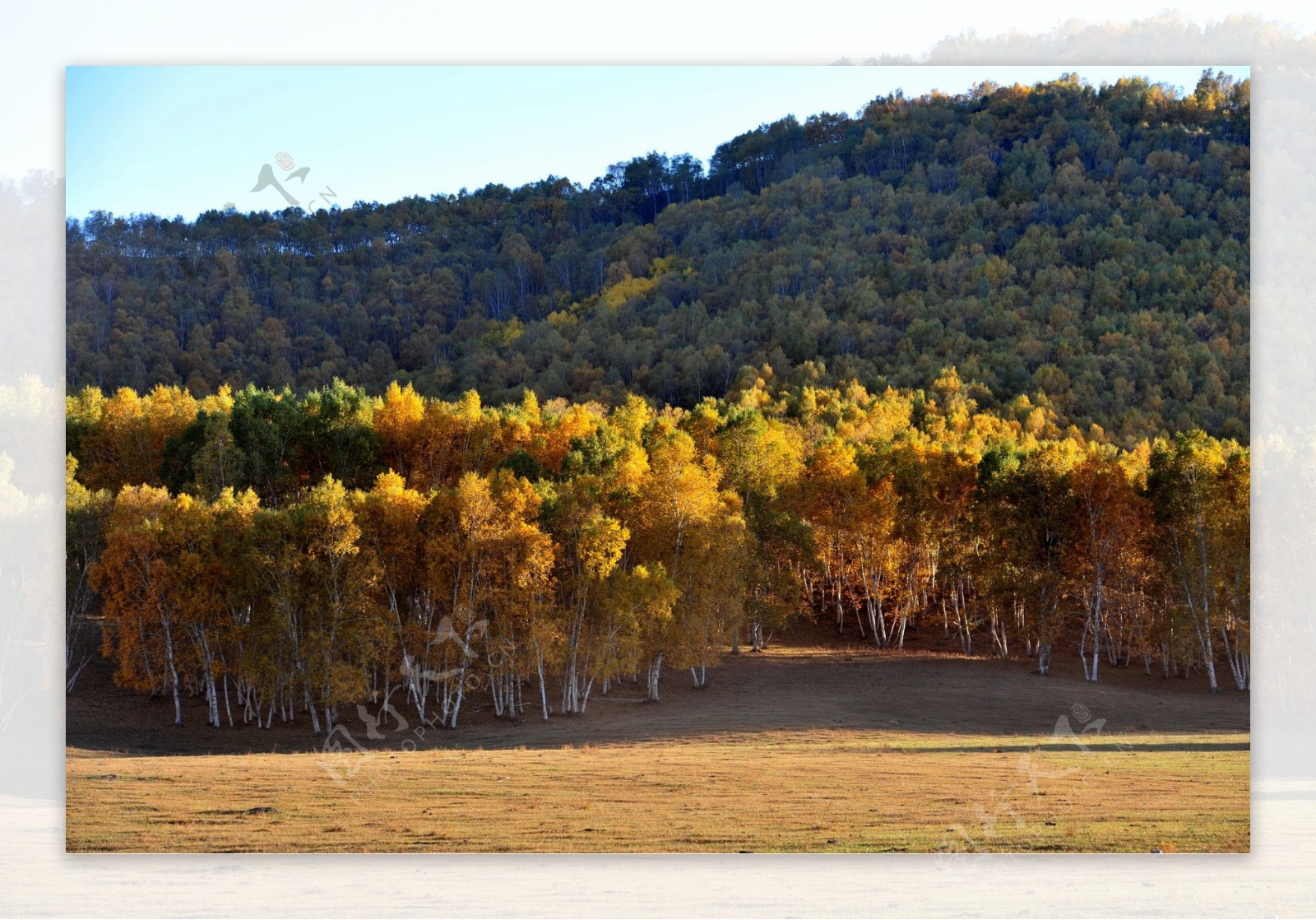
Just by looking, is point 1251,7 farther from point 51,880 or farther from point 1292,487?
point 51,880

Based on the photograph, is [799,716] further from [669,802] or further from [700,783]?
[669,802]

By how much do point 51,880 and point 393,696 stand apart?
16.7ft

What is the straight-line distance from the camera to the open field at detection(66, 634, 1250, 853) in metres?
13.5

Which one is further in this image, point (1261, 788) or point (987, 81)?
point (987, 81)

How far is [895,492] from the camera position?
2377 cm

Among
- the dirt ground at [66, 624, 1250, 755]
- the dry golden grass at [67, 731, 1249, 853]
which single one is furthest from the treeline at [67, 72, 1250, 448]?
the dry golden grass at [67, 731, 1249, 853]

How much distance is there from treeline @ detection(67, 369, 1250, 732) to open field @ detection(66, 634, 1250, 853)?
944mm

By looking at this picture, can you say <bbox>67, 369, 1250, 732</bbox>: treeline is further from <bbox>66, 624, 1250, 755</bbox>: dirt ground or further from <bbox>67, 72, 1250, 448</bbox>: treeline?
<bbox>67, 72, 1250, 448</bbox>: treeline

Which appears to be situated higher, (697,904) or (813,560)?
(813,560)

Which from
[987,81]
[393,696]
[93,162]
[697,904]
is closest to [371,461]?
[393,696]

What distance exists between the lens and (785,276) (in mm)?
17359

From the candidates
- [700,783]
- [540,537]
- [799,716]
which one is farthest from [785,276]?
[700,783]

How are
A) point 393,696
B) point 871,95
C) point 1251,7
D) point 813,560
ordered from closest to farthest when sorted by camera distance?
point 1251,7, point 871,95, point 393,696, point 813,560

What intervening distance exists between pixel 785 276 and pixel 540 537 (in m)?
5.05
